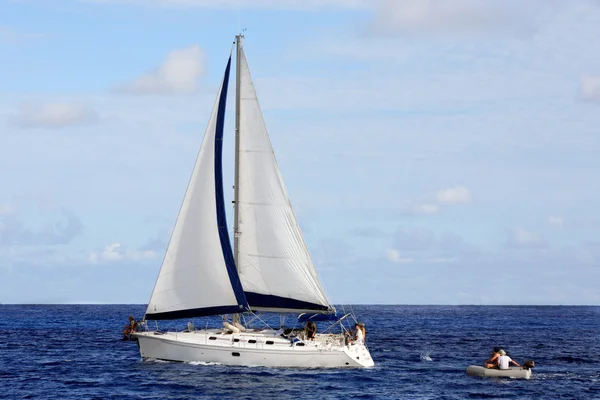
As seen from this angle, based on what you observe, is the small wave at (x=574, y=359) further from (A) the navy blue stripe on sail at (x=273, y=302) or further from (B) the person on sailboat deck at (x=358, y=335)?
(A) the navy blue stripe on sail at (x=273, y=302)

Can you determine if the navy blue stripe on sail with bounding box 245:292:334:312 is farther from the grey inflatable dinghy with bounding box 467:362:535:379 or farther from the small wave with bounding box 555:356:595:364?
the small wave with bounding box 555:356:595:364

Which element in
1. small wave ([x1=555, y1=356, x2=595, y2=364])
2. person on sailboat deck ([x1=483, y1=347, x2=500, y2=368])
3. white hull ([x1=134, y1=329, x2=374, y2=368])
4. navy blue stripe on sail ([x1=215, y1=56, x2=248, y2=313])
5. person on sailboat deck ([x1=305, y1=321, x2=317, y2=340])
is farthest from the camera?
small wave ([x1=555, y1=356, x2=595, y2=364])

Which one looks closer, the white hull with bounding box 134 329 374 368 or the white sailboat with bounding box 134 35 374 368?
the white hull with bounding box 134 329 374 368

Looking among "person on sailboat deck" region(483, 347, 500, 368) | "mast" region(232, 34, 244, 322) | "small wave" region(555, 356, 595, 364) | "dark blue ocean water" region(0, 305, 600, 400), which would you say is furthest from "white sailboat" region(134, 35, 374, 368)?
"small wave" region(555, 356, 595, 364)

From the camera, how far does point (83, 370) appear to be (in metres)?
56.0

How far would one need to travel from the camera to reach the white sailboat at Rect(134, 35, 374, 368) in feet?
165

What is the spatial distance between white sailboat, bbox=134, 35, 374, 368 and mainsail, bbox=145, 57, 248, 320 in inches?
2.1

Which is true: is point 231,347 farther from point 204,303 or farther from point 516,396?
point 516,396

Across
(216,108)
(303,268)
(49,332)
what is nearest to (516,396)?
(303,268)

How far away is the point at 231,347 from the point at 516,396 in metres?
14.4

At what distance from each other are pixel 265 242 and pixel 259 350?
5.83 m

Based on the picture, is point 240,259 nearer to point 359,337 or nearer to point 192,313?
point 192,313

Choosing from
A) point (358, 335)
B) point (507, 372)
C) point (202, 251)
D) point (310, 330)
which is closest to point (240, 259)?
point (202, 251)

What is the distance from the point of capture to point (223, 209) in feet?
169
